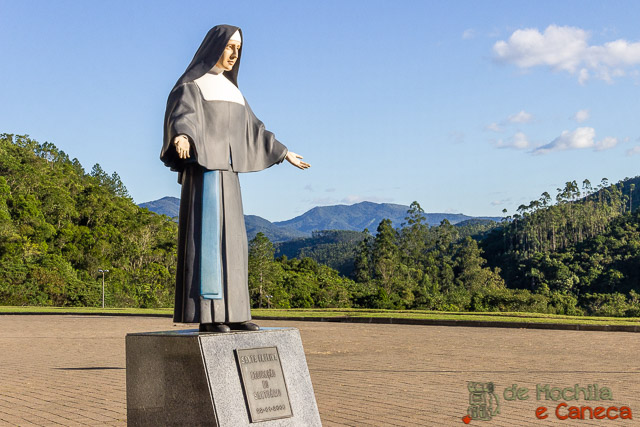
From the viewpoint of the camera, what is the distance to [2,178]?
55938mm

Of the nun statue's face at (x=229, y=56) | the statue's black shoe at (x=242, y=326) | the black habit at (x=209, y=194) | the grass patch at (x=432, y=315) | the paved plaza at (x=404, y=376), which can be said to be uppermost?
the nun statue's face at (x=229, y=56)

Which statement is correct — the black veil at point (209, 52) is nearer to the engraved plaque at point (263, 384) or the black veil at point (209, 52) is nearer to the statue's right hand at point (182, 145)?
the statue's right hand at point (182, 145)

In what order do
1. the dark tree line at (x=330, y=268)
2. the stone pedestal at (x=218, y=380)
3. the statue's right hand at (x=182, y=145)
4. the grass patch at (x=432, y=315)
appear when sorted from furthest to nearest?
the dark tree line at (x=330, y=268) → the grass patch at (x=432, y=315) → the statue's right hand at (x=182, y=145) → the stone pedestal at (x=218, y=380)

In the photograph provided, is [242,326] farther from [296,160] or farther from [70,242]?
[70,242]

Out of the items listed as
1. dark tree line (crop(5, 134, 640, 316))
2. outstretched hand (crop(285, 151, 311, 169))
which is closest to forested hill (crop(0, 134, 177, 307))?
dark tree line (crop(5, 134, 640, 316))

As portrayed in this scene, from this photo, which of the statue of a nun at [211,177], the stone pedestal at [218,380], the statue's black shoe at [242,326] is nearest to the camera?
the stone pedestal at [218,380]

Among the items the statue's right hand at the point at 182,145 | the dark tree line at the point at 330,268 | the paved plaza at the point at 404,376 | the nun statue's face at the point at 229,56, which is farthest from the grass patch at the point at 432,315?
the statue's right hand at the point at 182,145

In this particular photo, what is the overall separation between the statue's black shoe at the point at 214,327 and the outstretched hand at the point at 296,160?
→ 1.49m

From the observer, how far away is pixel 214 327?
17.1 ft

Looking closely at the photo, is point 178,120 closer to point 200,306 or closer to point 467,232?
point 200,306

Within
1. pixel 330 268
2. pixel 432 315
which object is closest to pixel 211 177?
pixel 432 315

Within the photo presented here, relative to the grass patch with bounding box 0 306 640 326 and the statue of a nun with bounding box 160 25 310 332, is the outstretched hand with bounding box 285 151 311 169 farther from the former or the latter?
the grass patch with bounding box 0 306 640 326

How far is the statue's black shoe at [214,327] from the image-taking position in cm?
515

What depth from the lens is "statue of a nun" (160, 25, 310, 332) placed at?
522cm
